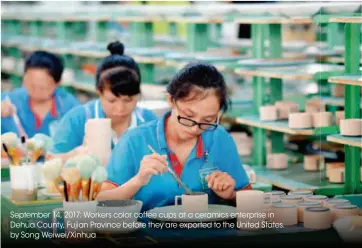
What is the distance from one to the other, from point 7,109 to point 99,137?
1324mm

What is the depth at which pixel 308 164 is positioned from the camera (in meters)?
6.02

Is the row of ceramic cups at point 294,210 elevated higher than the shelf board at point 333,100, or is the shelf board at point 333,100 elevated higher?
the shelf board at point 333,100

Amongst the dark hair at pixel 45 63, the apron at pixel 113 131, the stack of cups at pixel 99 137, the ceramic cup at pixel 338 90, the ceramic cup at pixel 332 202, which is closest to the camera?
the ceramic cup at pixel 332 202

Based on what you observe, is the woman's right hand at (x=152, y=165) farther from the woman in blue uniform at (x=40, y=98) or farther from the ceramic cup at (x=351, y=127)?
the woman in blue uniform at (x=40, y=98)

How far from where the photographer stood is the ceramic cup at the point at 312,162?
595 centimetres

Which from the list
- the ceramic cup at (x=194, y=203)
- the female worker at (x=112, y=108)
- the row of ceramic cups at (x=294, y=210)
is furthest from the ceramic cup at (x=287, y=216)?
the female worker at (x=112, y=108)

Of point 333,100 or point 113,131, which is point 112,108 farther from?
point 333,100

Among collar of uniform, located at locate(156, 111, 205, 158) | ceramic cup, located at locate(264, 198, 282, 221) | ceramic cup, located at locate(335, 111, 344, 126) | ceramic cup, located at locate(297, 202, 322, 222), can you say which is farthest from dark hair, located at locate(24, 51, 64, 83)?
ceramic cup, located at locate(297, 202, 322, 222)

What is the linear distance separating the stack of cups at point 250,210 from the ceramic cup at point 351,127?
162 centimetres

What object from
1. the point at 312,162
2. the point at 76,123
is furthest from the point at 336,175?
the point at 76,123

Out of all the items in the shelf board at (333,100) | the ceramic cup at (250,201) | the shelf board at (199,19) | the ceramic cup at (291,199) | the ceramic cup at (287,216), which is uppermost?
the shelf board at (199,19)

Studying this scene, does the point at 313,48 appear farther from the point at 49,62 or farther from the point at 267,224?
the point at 267,224

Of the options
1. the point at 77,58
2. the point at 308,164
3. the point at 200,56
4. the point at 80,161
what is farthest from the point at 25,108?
the point at 77,58

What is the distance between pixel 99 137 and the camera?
448 cm
